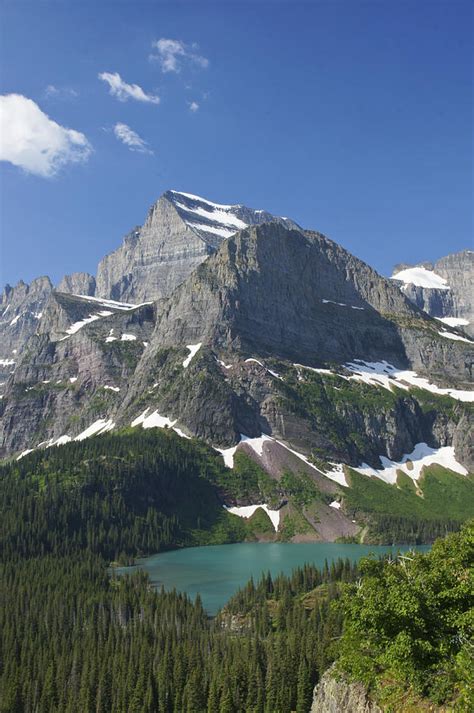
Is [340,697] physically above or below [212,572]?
above

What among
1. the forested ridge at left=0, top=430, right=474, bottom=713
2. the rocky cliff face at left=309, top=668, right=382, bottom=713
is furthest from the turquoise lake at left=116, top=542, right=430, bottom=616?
the rocky cliff face at left=309, top=668, right=382, bottom=713

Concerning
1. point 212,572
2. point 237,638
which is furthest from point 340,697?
point 212,572

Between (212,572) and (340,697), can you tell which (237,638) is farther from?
(212,572)

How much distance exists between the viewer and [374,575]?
42000 millimetres

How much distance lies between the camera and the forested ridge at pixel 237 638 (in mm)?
33469

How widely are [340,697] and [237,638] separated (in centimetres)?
7089

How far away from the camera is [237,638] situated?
102812 mm

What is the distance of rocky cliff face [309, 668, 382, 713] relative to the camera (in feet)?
112

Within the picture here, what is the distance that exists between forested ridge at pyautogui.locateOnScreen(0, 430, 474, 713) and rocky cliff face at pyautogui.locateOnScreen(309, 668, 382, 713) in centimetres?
69

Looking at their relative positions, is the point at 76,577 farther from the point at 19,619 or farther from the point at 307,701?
the point at 307,701

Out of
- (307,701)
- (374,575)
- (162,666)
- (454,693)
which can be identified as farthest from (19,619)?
(454,693)

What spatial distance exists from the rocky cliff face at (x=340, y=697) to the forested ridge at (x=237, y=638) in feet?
2.26

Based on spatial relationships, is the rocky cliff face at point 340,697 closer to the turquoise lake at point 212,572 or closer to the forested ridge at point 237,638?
the forested ridge at point 237,638

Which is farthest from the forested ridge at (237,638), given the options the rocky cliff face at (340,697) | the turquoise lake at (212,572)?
the turquoise lake at (212,572)
